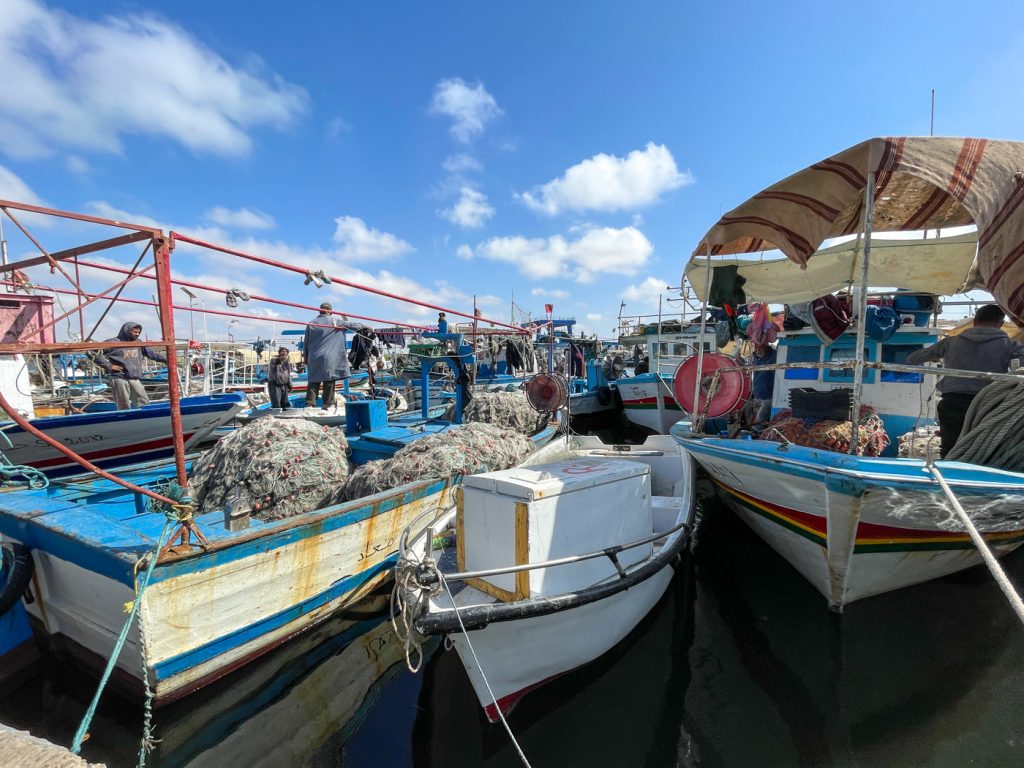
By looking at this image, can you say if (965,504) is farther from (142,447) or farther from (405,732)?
(142,447)

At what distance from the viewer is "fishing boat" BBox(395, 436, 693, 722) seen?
10.6ft

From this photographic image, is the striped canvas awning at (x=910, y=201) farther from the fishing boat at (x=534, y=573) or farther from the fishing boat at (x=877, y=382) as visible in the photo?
the fishing boat at (x=534, y=573)

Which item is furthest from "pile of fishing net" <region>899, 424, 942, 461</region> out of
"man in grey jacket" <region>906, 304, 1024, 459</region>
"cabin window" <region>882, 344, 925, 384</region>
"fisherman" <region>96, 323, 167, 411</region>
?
"fisherman" <region>96, 323, 167, 411</region>

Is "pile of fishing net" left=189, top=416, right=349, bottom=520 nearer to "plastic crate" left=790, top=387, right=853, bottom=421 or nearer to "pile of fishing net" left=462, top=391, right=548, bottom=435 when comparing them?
"pile of fishing net" left=462, top=391, right=548, bottom=435

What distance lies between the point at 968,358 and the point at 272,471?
665 cm

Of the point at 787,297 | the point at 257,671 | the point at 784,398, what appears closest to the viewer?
the point at 257,671

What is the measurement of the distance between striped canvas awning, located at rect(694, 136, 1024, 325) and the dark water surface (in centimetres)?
285

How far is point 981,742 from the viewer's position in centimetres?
325

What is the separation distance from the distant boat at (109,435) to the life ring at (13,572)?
326 centimetres

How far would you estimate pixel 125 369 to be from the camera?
8961 mm

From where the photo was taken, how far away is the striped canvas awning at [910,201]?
10.9 ft

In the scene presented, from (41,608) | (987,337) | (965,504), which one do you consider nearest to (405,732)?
(41,608)

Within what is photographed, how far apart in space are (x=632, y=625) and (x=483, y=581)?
1.60m

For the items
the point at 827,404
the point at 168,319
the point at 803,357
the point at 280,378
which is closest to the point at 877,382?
the point at 803,357
